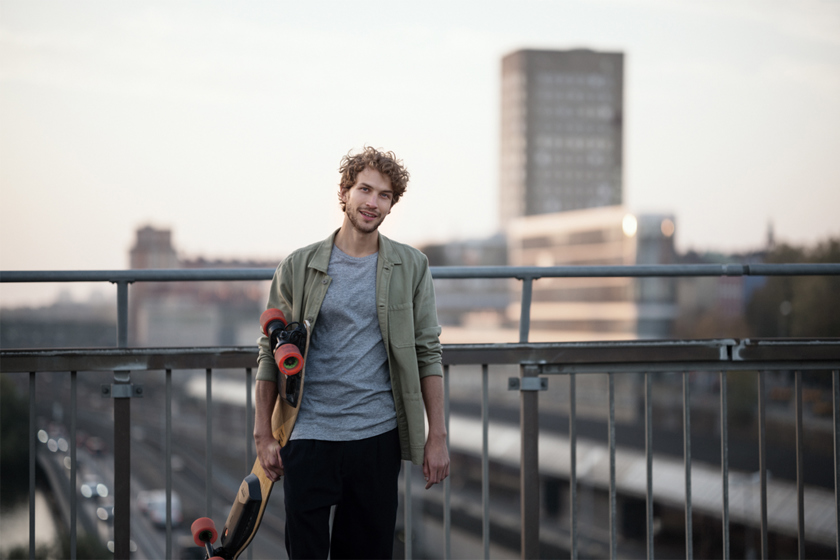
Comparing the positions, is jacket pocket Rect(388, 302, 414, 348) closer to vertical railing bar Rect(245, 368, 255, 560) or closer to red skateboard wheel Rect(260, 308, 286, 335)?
red skateboard wheel Rect(260, 308, 286, 335)

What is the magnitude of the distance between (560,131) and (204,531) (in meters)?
158

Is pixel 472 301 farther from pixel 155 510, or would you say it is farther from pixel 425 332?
pixel 425 332

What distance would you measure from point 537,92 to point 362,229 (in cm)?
15579

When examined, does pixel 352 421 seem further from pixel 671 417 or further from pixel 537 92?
pixel 537 92

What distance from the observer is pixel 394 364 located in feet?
8.63

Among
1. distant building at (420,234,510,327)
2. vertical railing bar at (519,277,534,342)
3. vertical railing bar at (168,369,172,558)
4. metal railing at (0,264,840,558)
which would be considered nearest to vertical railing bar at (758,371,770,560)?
metal railing at (0,264,840,558)

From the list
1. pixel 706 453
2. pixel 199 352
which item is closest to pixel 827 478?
pixel 706 453

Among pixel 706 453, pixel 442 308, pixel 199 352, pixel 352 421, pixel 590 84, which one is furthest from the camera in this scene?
pixel 590 84

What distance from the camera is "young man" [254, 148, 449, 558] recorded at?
2.54 m

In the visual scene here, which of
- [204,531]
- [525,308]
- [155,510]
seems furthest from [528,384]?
[155,510]

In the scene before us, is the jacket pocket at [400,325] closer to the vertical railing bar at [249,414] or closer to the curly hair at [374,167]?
the curly hair at [374,167]

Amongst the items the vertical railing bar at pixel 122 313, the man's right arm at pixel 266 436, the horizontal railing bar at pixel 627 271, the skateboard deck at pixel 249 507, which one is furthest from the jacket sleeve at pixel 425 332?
the vertical railing bar at pixel 122 313

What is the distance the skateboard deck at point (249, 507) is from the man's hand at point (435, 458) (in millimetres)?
498

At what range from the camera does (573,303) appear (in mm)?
98625
